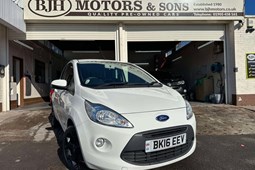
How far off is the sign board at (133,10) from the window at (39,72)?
5.20m

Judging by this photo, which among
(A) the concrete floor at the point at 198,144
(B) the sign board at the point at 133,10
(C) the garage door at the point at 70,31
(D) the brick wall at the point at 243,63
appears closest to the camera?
(A) the concrete floor at the point at 198,144

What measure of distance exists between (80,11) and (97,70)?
5.89 meters

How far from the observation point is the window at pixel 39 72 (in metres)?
13.8

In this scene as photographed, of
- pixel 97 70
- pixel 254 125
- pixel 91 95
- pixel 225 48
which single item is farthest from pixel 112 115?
pixel 225 48

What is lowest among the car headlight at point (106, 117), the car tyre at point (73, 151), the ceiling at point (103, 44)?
the car tyre at point (73, 151)

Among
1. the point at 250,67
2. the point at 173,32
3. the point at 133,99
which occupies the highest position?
the point at 173,32

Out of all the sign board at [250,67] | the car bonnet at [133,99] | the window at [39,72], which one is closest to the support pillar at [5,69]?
the window at [39,72]

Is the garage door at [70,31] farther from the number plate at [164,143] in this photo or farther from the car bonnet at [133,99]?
the number plate at [164,143]

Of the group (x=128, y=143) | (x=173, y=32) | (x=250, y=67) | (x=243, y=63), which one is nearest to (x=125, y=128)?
(x=128, y=143)

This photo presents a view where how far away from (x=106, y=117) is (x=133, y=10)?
24.3 feet

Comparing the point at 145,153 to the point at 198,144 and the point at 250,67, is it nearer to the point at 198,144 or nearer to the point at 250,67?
the point at 198,144

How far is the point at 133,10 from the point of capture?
372 inches

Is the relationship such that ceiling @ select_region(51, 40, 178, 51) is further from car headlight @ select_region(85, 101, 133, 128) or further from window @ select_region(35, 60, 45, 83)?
car headlight @ select_region(85, 101, 133, 128)

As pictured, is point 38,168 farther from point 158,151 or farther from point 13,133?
point 13,133
